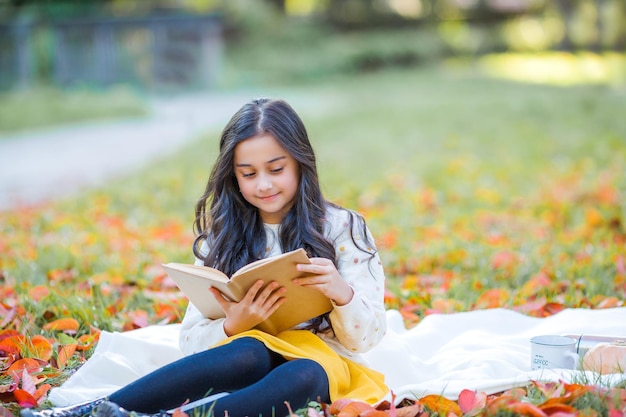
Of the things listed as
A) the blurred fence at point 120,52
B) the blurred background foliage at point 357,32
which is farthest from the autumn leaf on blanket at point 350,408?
the blurred fence at point 120,52

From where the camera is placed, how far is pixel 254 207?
2705 mm

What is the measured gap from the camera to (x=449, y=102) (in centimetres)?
1317

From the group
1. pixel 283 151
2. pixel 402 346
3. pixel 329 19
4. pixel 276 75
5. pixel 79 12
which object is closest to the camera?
pixel 283 151

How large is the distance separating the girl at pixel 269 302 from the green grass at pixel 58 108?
994 cm

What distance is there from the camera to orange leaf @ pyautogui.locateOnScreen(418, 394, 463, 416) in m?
2.25

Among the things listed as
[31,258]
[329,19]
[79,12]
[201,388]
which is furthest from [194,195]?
[329,19]

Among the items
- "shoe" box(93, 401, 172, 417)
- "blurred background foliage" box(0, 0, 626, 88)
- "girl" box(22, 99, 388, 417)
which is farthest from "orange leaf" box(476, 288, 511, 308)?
"blurred background foliage" box(0, 0, 626, 88)

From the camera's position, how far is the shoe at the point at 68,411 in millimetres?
2145

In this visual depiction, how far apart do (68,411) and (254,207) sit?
92cm

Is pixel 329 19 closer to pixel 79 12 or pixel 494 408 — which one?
pixel 79 12

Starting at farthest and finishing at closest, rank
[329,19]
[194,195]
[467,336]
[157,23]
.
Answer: [329,19] < [157,23] < [194,195] < [467,336]

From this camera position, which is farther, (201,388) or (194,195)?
(194,195)

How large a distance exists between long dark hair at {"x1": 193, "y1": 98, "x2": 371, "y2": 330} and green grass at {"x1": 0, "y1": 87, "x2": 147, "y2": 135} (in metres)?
9.87

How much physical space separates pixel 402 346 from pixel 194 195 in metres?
4.26
